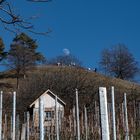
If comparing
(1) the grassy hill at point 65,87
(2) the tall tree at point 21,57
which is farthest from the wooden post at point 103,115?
(2) the tall tree at point 21,57

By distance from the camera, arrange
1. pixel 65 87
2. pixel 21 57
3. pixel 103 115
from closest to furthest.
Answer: pixel 103 115
pixel 65 87
pixel 21 57

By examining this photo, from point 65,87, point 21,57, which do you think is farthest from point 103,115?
point 21,57

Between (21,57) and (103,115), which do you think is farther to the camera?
(21,57)

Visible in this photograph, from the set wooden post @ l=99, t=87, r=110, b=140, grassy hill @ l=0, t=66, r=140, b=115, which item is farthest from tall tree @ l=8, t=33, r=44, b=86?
wooden post @ l=99, t=87, r=110, b=140

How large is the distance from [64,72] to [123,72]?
30463 millimetres

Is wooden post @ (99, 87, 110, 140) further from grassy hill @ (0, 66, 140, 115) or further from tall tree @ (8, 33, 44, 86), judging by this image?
tall tree @ (8, 33, 44, 86)

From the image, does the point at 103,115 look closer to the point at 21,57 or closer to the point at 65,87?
the point at 65,87

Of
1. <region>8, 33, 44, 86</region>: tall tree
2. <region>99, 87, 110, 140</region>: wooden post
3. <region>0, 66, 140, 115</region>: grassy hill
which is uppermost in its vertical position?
<region>8, 33, 44, 86</region>: tall tree

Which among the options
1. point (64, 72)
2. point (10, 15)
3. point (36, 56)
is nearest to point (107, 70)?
point (36, 56)

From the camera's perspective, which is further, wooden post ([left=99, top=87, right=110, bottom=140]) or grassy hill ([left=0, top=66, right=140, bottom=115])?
grassy hill ([left=0, top=66, right=140, bottom=115])

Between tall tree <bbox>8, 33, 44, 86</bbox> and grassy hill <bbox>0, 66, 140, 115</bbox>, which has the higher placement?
tall tree <bbox>8, 33, 44, 86</bbox>

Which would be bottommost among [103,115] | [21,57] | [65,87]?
[103,115]

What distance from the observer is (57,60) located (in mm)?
61000

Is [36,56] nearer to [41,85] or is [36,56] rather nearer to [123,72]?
[123,72]
